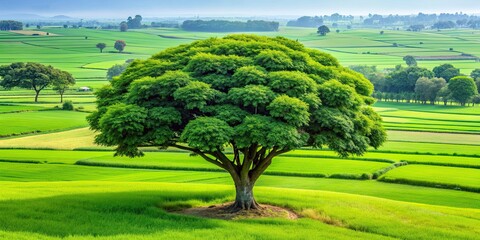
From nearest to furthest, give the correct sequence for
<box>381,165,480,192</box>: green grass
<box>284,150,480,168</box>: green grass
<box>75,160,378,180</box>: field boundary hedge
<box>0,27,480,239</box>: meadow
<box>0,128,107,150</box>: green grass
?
<box>0,27,480,239</box>: meadow, <box>381,165,480,192</box>: green grass, <box>75,160,378,180</box>: field boundary hedge, <box>284,150,480,168</box>: green grass, <box>0,128,107,150</box>: green grass

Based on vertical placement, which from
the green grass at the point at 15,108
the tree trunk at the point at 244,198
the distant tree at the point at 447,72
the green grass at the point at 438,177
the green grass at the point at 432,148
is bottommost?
the green grass at the point at 15,108

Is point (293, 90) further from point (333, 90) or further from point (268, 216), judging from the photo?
point (268, 216)

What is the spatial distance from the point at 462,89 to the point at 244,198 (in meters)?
111

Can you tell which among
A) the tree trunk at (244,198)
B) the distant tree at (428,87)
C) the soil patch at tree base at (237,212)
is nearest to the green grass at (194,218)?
the soil patch at tree base at (237,212)

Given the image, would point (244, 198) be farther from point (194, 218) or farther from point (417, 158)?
point (417, 158)

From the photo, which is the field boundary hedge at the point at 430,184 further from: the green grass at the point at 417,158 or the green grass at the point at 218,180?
the green grass at the point at 417,158

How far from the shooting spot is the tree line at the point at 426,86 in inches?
5113

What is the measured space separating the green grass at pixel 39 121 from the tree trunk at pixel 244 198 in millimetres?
56470

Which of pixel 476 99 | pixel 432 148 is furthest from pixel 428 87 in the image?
pixel 432 148

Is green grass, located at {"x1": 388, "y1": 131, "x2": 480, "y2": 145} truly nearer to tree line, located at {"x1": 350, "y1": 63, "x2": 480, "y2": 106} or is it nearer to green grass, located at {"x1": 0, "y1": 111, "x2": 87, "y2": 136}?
green grass, located at {"x1": 0, "y1": 111, "x2": 87, "y2": 136}

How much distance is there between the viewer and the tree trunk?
95.1ft

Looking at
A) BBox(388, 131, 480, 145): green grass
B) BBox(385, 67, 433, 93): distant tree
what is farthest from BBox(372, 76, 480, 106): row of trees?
BBox(388, 131, 480, 145): green grass

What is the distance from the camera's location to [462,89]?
423 feet

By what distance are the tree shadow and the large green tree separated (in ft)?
9.37
